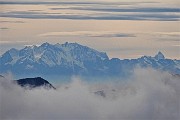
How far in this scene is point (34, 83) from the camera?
29.3 feet

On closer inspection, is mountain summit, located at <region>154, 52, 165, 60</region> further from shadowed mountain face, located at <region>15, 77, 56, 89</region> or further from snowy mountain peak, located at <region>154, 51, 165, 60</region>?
shadowed mountain face, located at <region>15, 77, 56, 89</region>

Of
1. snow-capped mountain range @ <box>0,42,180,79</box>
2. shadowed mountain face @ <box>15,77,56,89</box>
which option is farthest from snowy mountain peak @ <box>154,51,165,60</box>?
shadowed mountain face @ <box>15,77,56,89</box>

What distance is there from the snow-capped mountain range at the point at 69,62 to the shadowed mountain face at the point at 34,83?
0.12 meters

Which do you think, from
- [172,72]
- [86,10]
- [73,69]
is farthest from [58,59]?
[172,72]

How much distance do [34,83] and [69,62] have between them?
603mm

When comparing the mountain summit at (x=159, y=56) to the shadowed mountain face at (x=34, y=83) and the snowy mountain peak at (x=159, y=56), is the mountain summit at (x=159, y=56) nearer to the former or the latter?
the snowy mountain peak at (x=159, y=56)

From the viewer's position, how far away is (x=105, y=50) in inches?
345

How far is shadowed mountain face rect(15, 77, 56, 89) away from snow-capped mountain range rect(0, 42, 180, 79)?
0.12 metres

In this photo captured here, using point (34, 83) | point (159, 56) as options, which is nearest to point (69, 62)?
point (34, 83)

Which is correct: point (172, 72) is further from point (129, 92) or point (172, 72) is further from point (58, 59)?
point (58, 59)

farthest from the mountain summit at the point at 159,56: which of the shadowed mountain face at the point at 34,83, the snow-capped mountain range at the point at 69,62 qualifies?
the shadowed mountain face at the point at 34,83

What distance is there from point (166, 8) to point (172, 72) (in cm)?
102

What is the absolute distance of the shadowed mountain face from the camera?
8748 millimetres

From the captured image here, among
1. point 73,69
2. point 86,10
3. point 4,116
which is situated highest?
point 86,10
